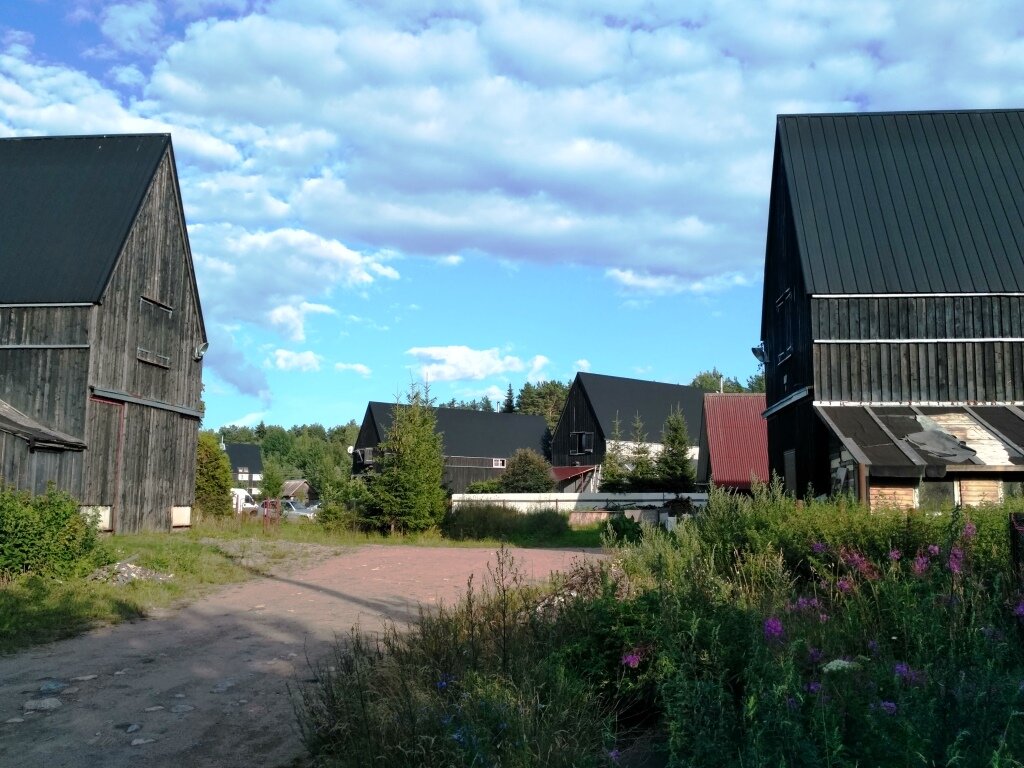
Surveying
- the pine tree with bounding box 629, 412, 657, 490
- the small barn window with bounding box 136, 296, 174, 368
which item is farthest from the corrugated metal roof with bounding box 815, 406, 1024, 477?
the pine tree with bounding box 629, 412, 657, 490

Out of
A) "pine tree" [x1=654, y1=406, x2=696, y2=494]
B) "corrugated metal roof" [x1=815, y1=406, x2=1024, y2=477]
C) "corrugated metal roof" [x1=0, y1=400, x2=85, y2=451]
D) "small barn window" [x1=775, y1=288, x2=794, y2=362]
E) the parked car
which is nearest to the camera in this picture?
"corrugated metal roof" [x1=815, y1=406, x2=1024, y2=477]

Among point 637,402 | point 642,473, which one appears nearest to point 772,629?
point 642,473

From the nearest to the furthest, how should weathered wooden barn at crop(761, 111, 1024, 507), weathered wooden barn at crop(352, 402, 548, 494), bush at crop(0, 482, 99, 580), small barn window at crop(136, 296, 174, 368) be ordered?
bush at crop(0, 482, 99, 580) → weathered wooden barn at crop(761, 111, 1024, 507) → small barn window at crop(136, 296, 174, 368) → weathered wooden barn at crop(352, 402, 548, 494)

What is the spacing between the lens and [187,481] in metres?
27.2

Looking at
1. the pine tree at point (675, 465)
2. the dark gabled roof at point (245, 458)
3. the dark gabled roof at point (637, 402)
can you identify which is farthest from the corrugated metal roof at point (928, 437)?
the dark gabled roof at point (245, 458)

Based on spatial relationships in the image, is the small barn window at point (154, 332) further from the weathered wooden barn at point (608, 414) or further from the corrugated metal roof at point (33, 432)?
the weathered wooden barn at point (608, 414)

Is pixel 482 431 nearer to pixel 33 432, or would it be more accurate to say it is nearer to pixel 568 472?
pixel 568 472

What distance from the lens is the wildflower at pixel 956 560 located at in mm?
6816

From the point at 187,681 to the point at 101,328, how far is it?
16932 millimetres

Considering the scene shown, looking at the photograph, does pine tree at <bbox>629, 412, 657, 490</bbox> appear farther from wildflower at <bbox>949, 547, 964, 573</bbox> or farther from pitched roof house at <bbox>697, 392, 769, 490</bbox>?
wildflower at <bbox>949, 547, 964, 573</bbox>

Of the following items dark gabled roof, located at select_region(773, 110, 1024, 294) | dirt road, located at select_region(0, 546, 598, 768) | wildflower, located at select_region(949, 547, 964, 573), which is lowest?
dirt road, located at select_region(0, 546, 598, 768)

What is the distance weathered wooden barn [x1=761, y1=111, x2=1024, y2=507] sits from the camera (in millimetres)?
16875

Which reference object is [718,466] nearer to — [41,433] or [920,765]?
[41,433]

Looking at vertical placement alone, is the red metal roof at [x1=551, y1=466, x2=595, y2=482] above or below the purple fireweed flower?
above
